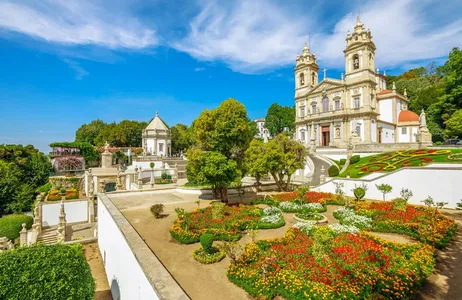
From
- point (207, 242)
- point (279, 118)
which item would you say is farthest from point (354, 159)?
point (279, 118)

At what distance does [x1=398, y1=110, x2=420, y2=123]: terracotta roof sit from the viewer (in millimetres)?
37584

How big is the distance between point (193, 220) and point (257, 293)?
625 centimetres

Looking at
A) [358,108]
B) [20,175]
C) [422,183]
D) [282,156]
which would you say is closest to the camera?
[422,183]

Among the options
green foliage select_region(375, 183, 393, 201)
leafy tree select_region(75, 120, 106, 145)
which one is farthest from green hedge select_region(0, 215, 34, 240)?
leafy tree select_region(75, 120, 106, 145)

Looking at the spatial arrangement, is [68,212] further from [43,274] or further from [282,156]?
[282,156]

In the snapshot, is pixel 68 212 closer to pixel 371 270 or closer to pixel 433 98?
pixel 371 270

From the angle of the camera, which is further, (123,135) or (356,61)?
(123,135)

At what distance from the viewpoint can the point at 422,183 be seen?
16156 mm

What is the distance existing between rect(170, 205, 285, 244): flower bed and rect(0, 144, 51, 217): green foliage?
30.2 metres

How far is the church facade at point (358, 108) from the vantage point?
118 ft

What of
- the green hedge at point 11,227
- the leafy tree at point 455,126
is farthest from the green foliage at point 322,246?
the leafy tree at point 455,126

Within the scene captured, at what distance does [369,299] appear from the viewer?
537 cm

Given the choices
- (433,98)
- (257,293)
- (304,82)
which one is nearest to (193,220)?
(257,293)

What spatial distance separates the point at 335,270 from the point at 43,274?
7.57m
